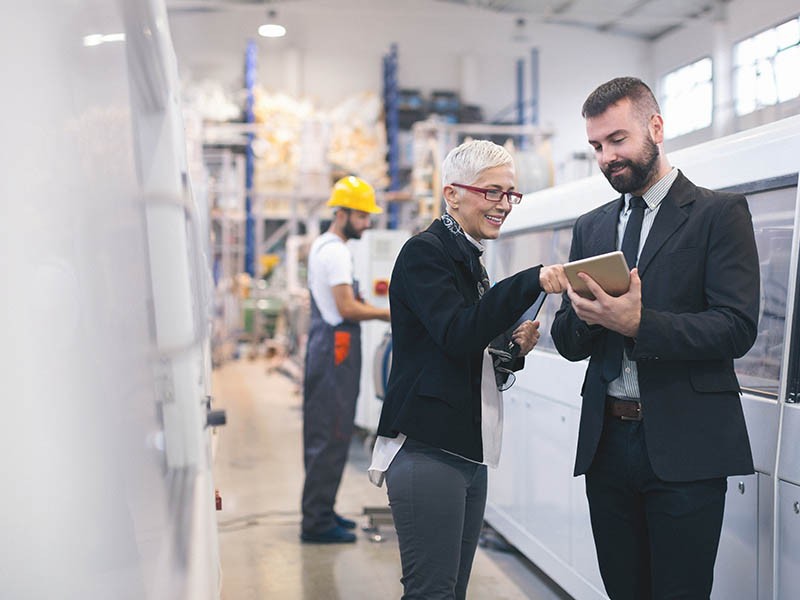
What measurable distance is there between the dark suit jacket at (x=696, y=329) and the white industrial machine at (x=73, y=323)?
1.11 m

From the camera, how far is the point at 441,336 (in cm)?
186

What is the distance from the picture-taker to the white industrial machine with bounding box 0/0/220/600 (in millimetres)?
539

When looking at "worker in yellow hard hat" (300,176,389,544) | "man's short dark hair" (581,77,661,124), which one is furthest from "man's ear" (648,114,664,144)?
"worker in yellow hard hat" (300,176,389,544)

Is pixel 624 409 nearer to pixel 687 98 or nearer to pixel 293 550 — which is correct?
pixel 687 98

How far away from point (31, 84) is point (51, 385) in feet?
0.62

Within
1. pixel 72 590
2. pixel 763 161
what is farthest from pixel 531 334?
pixel 72 590

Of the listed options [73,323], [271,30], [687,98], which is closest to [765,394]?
[687,98]

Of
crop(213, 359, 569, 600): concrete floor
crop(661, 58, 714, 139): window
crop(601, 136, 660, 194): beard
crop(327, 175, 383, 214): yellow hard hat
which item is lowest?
crop(213, 359, 569, 600): concrete floor

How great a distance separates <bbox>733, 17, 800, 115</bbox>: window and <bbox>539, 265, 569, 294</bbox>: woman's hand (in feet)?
3.28

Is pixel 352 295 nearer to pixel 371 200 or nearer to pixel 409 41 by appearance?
pixel 371 200

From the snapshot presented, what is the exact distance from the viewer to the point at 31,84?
56cm

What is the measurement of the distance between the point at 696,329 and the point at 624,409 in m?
0.28

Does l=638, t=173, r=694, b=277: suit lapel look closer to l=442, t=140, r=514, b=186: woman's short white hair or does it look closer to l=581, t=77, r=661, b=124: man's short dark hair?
l=581, t=77, r=661, b=124: man's short dark hair

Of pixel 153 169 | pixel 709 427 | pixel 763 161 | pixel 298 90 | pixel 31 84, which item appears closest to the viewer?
pixel 31 84
